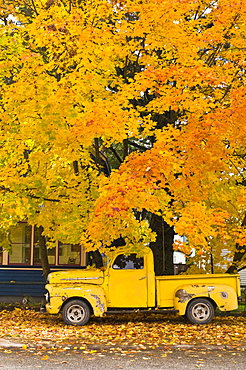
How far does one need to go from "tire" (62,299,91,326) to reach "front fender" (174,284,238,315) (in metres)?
2.28

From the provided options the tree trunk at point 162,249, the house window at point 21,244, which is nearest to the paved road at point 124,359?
the tree trunk at point 162,249

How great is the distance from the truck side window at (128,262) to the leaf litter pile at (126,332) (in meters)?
1.48

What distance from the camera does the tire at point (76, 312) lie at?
12258 mm

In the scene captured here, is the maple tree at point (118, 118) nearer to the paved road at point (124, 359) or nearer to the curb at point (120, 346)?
the curb at point (120, 346)

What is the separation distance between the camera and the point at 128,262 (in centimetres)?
1273

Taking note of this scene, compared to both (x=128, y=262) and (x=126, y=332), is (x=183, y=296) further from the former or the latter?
(x=126, y=332)

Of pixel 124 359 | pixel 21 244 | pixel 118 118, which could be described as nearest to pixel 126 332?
pixel 124 359

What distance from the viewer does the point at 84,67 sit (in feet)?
36.7

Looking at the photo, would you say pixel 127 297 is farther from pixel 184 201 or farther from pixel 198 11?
pixel 198 11

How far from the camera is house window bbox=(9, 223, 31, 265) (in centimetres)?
1891

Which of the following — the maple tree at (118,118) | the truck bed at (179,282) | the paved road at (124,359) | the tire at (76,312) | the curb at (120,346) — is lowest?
the paved road at (124,359)

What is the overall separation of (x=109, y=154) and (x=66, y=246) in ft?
26.4

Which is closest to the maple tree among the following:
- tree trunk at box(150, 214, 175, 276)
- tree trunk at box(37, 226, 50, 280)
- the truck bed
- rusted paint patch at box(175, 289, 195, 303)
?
the truck bed

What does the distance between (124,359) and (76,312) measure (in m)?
4.15
